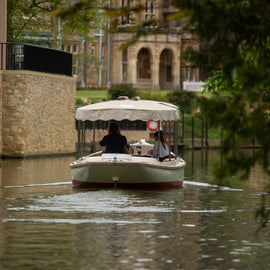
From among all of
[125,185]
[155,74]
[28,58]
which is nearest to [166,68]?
[155,74]

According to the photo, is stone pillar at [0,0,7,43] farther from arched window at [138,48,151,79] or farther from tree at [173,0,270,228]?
arched window at [138,48,151,79]

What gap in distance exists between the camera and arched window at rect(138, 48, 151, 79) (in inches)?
4003

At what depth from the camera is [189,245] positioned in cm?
1289

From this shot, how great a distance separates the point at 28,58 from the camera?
40281 millimetres

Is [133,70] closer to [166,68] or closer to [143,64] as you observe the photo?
[143,64]

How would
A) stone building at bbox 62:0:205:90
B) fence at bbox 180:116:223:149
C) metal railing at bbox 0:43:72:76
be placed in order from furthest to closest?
stone building at bbox 62:0:205:90, fence at bbox 180:116:223:149, metal railing at bbox 0:43:72:76

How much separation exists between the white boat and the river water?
39cm

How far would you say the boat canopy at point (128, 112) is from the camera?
23062 mm

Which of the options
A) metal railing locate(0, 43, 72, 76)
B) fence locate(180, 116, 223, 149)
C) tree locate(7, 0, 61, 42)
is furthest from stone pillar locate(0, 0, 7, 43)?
fence locate(180, 116, 223, 149)

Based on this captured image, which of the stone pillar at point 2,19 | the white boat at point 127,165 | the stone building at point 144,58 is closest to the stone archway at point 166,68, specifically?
the stone building at point 144,58

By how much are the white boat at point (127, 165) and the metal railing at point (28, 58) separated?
1614 cm

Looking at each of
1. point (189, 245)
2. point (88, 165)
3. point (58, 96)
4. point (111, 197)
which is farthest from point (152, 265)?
point (58, 96)

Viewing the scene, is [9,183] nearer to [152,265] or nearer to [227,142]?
[152,265]

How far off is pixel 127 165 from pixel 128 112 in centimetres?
169
